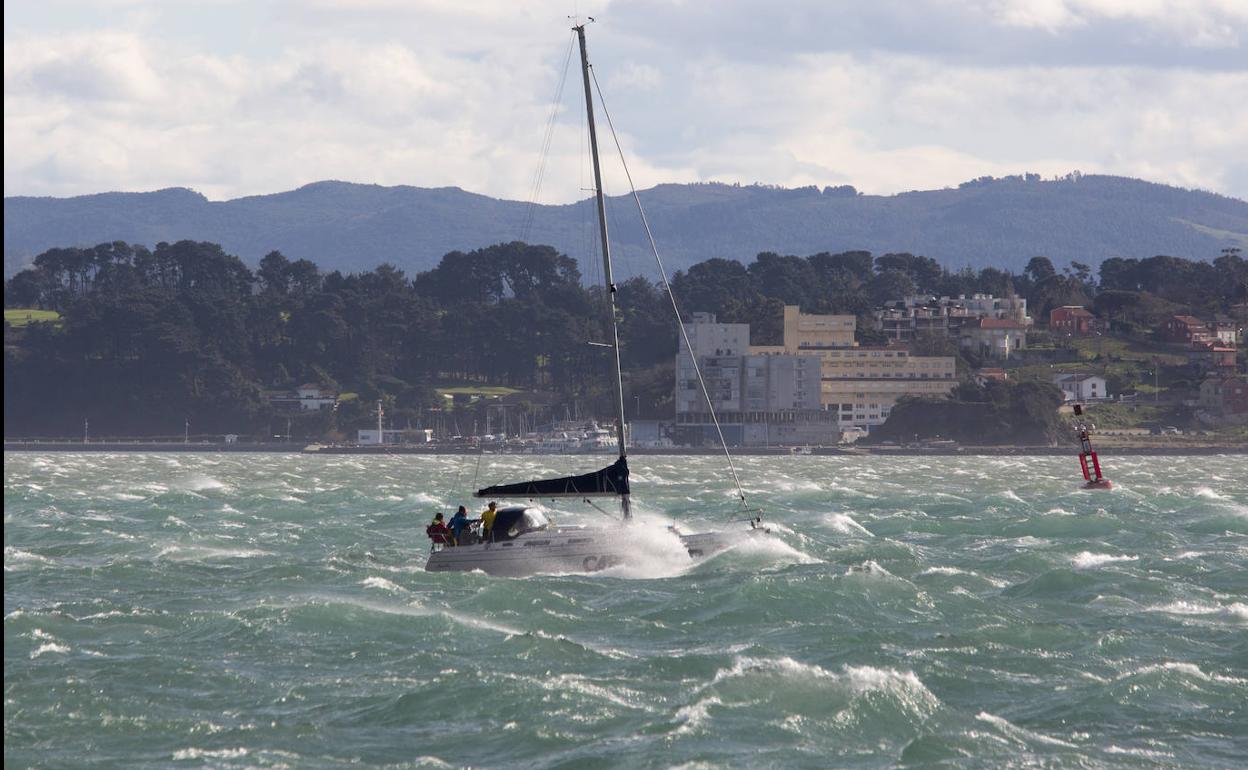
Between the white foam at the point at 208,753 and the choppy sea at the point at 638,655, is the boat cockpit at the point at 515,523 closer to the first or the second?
the choppy sea at the point at 638,655

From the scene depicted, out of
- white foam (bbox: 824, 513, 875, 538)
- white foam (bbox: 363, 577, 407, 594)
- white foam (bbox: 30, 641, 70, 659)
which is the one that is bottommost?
white foam (bbox: 824, 513, 875, 538)

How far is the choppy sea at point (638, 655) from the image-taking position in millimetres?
21234

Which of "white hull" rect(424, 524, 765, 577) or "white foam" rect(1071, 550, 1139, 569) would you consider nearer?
"white hull" rect(424, 524, 765, 577)

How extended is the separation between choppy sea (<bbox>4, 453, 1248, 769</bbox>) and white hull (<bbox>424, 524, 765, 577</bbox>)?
73 centimetres

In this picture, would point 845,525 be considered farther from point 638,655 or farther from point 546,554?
point 638,655

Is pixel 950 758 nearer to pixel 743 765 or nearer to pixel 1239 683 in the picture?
pixel 743 765

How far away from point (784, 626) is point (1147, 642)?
6.07 m

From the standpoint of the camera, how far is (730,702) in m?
23.2

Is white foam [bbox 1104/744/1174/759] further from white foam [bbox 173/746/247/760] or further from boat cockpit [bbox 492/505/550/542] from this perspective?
boat cockpit [bbox 492/505/550/542]

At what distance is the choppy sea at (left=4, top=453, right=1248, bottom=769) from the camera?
21.2 meters

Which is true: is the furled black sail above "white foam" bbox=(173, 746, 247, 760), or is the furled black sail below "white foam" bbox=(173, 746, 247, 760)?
above

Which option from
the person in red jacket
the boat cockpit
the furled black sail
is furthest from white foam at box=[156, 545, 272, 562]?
the boat cockpit

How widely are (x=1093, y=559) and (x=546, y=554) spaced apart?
13.9 m

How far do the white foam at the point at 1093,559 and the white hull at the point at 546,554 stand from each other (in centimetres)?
1083
